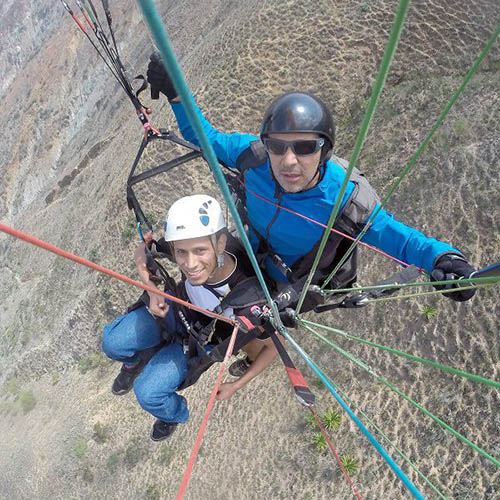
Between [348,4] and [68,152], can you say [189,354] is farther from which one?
[68,152]

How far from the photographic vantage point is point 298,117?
2783 mm

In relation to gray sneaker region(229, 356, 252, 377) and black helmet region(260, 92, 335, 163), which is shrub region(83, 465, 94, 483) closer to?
gray sneaker region(229, 356, 252, 377)

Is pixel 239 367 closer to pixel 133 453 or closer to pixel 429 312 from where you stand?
pixel 429 312

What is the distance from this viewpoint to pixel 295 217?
3.20 metres

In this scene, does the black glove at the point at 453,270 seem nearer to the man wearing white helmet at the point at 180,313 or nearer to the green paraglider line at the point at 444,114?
the green paraglider line at the point at 444,114

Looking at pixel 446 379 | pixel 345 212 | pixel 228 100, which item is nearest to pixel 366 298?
pixel 345 212

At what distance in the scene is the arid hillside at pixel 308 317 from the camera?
18.7ft

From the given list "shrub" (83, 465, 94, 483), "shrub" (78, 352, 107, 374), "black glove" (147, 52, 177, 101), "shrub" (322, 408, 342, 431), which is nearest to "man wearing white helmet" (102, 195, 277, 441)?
"black glove" (147, 52, 177, 101)

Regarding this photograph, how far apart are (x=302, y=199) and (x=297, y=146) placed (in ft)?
1.59

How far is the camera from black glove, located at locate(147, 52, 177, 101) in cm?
330

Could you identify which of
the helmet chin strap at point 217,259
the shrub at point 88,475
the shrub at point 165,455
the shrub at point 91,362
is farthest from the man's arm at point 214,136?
the shrub at point 91,362

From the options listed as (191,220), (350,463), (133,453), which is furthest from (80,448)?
(191,220)

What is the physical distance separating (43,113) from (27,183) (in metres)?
7.65

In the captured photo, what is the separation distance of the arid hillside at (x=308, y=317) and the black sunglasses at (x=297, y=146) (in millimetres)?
4402
